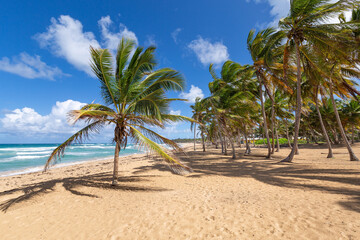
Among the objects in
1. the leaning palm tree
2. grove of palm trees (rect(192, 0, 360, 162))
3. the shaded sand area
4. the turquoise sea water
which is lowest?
the turquoise sea water

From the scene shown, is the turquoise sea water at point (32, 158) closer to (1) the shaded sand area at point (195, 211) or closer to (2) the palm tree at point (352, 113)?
(1) the shaded sand area at point (195, 211)

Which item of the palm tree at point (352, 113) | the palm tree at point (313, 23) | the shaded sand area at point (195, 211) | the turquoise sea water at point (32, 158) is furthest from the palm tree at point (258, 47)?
the palm tree at point (352, 113)

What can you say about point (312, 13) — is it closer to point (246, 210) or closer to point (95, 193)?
point (246, 210)

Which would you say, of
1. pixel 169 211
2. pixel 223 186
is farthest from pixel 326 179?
pixel 169 211

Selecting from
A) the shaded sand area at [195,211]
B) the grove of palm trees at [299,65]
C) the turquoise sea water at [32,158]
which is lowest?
the turquoise sea water at [32,158]

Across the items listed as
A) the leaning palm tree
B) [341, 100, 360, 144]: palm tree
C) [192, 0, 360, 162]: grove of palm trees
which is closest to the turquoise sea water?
the leaning palm tree

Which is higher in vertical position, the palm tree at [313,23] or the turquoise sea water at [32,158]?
the palm tree at [313,23]

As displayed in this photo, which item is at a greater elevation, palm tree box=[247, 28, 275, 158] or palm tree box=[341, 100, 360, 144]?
palm tree box=[247, 28, 275, 158]

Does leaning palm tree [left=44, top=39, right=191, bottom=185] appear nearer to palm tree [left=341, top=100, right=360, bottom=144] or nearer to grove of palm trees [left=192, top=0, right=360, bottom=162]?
grove of palm trees [left=192, top=0, right=360, bottom=162]

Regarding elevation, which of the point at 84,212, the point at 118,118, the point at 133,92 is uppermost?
the point at 133,92

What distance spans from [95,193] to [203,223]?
4.20 meters

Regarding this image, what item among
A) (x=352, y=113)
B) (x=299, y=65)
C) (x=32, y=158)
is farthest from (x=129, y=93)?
(x=352, y=113)

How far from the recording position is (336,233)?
7.90 ft

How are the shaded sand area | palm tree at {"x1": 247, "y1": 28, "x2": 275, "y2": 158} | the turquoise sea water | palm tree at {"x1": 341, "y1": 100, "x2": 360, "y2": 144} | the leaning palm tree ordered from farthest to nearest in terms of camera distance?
palm tree at {"x1": 341, "y1": 100, "x2": 360, "y2": 144}
the turquoise sea water
palm tree at {"x1": 247, "y1": 28, "x2": 275, "y2": 158}
the leaning palm tree
the shaded sand area
